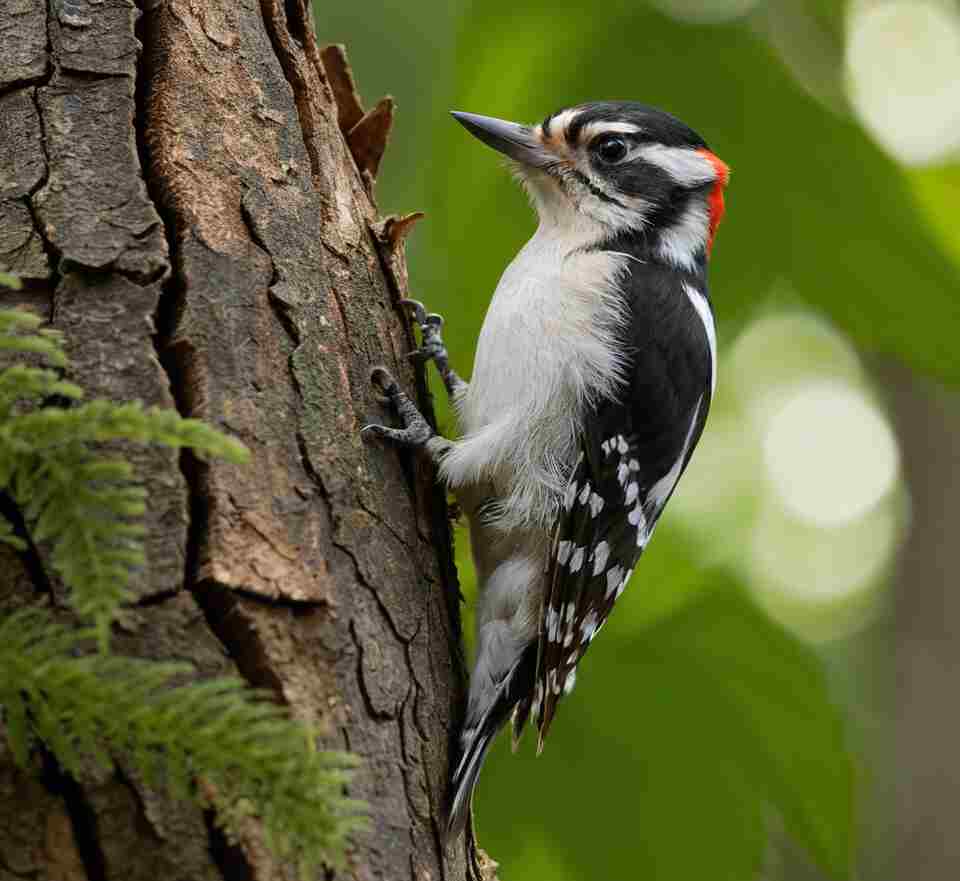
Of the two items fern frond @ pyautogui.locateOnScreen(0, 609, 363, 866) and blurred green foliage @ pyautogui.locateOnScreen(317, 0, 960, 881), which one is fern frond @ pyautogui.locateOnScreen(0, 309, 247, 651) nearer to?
fern frond @ pyautogui.locateOnScreen(0, 609, 363, 866)

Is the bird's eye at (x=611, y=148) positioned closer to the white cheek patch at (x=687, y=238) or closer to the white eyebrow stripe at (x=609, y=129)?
the white eyebrow stripe at (x=609, y=129)

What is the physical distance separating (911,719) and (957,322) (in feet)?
14.4

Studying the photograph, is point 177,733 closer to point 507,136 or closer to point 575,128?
point 507,136

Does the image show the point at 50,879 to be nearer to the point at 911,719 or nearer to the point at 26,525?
the point at 26,525

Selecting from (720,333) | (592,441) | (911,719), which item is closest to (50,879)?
(592,441)

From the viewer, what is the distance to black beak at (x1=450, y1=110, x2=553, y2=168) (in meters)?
3.28

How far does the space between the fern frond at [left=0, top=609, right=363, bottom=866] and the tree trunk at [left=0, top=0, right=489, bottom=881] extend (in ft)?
0.44

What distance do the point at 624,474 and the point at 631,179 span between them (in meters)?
1.07

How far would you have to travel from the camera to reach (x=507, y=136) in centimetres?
338

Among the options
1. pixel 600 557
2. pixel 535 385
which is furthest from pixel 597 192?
pixel 600 557

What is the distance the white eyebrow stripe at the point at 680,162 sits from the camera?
3684 millimetres

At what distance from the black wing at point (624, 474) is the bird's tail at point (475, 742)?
12 centimetres

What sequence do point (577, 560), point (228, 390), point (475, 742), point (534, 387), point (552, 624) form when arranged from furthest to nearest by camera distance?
point (534, 387)
point (577, 560)
point (552, 624)
point (475, 742)
point (228, 390)

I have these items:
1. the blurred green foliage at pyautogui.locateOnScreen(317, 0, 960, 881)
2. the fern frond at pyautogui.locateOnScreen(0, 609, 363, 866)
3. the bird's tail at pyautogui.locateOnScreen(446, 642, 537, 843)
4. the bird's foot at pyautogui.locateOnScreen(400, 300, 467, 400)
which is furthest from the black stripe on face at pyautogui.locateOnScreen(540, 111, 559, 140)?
the fern frond at pyautogui.locateOnScreen(0, 609, 363, 866)
